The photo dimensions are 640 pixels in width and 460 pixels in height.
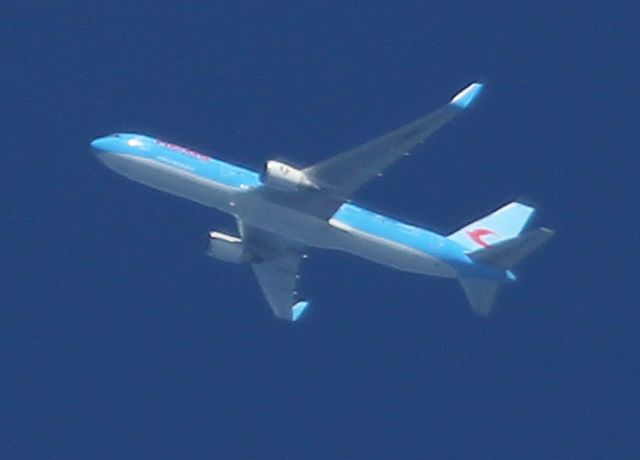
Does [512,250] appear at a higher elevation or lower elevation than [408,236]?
lower

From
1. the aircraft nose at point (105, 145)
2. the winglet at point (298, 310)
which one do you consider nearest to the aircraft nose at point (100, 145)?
the aircraft nose at point (105, 145)

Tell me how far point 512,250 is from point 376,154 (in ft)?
26.2

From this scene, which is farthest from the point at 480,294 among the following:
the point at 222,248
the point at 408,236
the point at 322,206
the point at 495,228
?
the point at 222,248

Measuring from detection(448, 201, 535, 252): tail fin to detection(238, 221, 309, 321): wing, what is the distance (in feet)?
28.7

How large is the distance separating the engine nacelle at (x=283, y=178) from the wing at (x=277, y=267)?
8523mm

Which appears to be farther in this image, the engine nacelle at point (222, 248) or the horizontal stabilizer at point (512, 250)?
the engine nacelle at point (222, 248)

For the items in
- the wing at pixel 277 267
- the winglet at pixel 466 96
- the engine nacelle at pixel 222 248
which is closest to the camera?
the winglet at pixel 466 96

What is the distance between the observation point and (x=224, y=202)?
9938cm

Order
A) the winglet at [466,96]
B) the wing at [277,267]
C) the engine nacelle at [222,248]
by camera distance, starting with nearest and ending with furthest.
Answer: the winglet at [466,96]
the engine nacelle at [222,248]
the wing at [277,267]

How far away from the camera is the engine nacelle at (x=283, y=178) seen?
98.2 m

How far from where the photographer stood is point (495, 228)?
106312mm

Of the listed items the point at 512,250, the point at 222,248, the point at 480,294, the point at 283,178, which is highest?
the point at 283,178

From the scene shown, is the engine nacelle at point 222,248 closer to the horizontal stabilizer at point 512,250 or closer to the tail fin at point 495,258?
the tail fin at point 495,258

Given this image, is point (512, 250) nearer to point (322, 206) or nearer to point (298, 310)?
point (322, 206)
